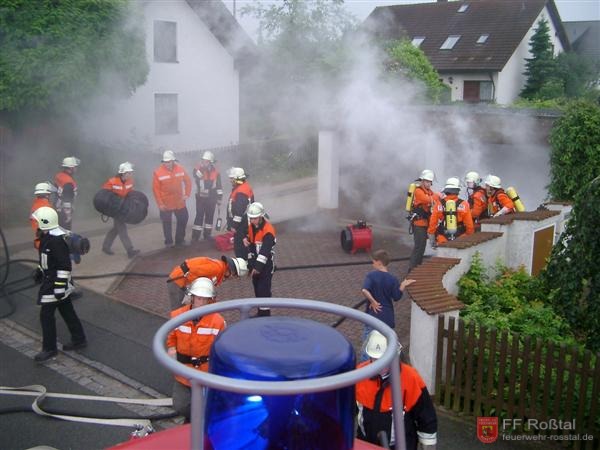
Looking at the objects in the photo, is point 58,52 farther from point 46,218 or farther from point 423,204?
point 423,204

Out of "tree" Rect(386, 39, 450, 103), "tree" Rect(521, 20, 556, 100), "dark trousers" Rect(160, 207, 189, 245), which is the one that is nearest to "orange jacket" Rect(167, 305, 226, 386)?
"dark trousers" Rect(160, 207, 189, 245)

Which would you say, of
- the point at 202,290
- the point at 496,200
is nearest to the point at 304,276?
the point at 496,200

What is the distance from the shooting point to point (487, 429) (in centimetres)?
563

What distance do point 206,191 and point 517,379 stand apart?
24.8 feet

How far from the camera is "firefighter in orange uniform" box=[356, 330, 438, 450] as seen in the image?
390 centimetres

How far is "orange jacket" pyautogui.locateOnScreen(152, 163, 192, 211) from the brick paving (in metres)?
0.86

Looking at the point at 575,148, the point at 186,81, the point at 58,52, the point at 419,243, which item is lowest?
the point at 419,243

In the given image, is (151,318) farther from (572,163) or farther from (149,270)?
(572,163)

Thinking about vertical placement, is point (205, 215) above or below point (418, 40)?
below

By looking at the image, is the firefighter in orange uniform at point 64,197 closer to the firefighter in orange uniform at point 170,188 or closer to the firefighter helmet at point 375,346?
the firefighter in orange uniform at point 170,188

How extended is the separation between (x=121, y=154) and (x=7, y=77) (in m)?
4.21

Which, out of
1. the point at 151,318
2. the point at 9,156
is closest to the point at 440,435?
the point at 151,318

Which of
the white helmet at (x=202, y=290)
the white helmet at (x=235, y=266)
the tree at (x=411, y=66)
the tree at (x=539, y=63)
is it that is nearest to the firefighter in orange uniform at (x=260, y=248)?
the white helmet at (x=235, y=266)

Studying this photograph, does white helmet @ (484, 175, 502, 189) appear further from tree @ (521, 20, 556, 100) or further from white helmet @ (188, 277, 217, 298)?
tree @ (521, 20, 556, 100)
